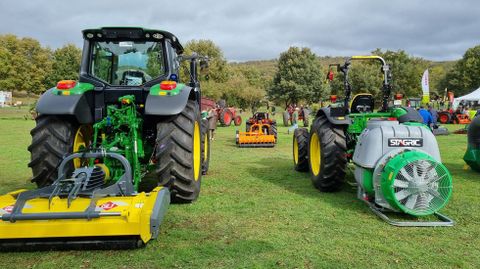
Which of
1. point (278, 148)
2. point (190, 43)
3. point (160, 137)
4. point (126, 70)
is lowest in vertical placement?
point (278, 148)

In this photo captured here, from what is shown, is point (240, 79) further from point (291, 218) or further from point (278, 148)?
point (291, 218)

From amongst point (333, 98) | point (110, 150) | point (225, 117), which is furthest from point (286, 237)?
point (225, 117)

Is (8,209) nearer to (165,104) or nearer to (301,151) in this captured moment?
(165,104)

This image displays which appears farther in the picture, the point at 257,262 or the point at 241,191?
the point at 241,191

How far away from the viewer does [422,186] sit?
4.30 metres

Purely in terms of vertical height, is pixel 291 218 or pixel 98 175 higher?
pixel 98 175

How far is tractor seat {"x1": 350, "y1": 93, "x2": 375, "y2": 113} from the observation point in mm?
7039

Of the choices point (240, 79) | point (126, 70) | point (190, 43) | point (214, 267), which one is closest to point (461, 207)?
point (214, 267)

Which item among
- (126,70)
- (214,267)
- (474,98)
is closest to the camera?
(214,267)

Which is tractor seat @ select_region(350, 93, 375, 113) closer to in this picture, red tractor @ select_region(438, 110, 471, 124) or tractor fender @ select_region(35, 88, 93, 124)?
tractor fender @ select_region(35, 88, 93, 124)

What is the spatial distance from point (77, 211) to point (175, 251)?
2.96 ft

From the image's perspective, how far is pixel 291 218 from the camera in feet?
14.9

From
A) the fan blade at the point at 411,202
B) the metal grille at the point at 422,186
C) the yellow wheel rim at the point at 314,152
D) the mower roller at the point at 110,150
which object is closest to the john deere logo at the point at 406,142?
the metal grille at the point at 422,186

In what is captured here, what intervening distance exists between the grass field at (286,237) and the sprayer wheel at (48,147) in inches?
54.3
